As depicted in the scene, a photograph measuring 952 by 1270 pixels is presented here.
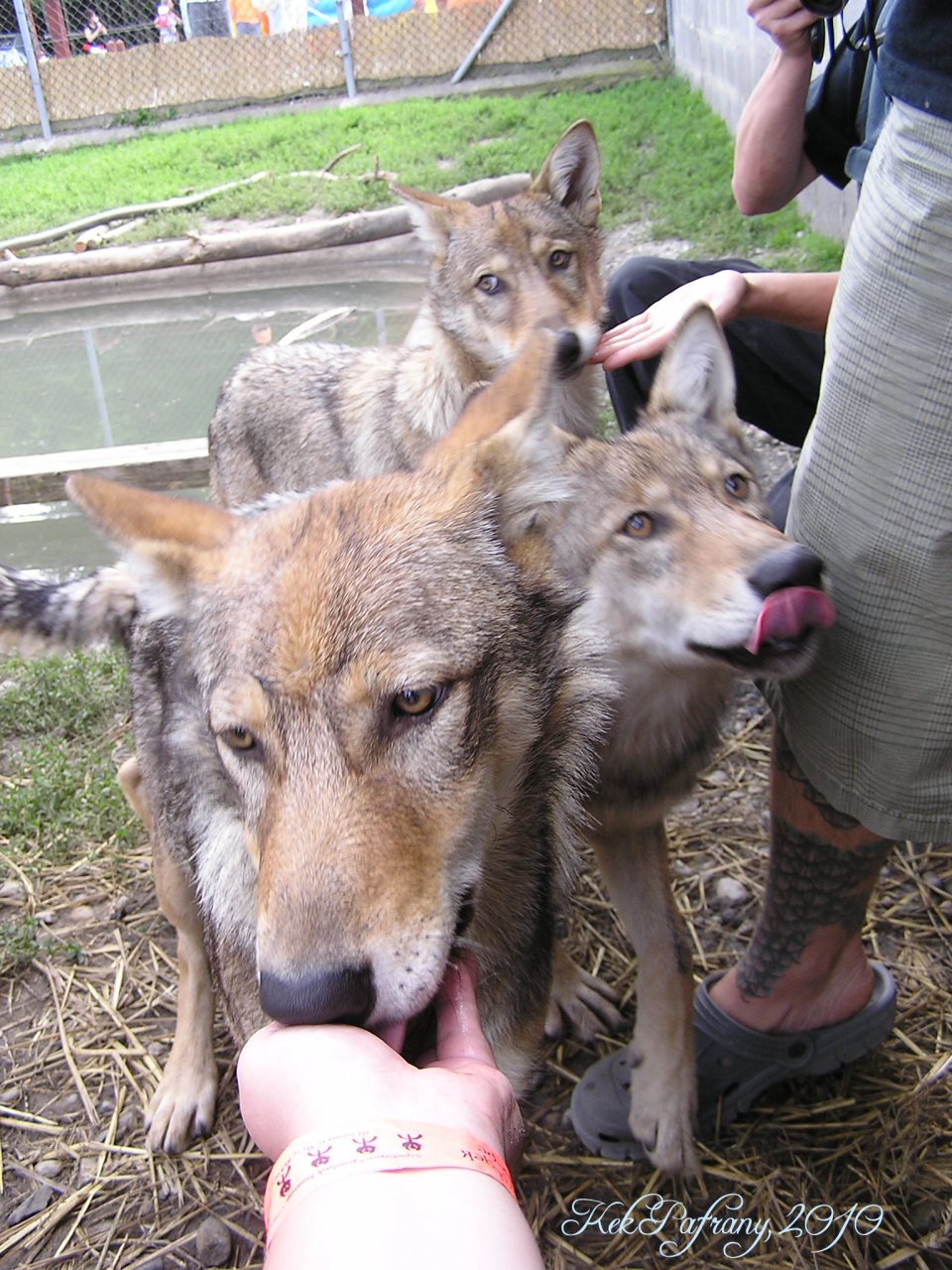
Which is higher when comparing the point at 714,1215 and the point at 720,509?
the point at 720,509

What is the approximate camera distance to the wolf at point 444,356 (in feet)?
15.0

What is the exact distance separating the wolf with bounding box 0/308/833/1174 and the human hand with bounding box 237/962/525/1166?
0.62 meters

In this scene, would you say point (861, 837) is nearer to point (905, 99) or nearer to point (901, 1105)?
point (901, 1105)

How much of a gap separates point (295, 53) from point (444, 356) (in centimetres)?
1608

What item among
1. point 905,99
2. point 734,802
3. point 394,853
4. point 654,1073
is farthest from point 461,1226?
point 734,802

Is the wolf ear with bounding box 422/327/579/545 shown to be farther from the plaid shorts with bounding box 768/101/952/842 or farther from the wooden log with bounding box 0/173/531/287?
the wooden log with bounding box 0/173/531/287

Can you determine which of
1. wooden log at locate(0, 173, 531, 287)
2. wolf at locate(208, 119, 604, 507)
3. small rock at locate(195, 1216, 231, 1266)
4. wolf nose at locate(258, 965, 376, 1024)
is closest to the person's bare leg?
wolf nose at locate(258, 965, 376, 1024)

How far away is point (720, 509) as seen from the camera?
98.9 inches

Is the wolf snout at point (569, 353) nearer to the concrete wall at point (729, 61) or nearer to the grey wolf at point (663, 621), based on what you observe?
the grey wolf at point (663, 621)

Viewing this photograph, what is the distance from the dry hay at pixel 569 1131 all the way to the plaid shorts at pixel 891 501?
91 centimetres

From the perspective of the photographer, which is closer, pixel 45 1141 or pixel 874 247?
pixel 874 247

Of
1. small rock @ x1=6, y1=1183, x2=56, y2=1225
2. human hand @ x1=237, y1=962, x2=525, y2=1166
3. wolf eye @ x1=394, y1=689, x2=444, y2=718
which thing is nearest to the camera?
human hand @ x1=237, y1=962, x2=525, y2=1166

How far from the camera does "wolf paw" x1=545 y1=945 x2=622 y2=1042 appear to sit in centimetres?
281

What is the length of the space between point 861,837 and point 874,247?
1.16 m
